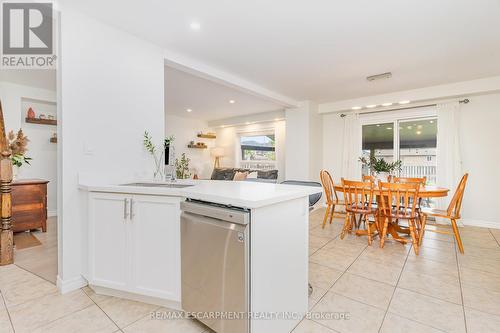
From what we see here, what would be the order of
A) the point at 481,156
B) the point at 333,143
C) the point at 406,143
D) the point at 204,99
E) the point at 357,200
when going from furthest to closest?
the point at 333,143 → the point at 204,99 → the point at 406,143 → the point at 481,156 → the point at 357,200

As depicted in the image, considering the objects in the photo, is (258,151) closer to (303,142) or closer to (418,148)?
(303,142)

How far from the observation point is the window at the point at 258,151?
670 cm

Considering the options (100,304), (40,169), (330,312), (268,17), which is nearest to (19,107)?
(40,169)

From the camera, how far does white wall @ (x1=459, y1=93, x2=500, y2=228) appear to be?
13.1 ft

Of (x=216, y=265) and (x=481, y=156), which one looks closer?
(x=216, y=265)

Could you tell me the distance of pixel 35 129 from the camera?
4.48 meters

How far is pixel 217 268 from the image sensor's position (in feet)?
4.63

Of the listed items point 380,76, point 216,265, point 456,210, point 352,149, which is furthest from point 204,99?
point 456,210

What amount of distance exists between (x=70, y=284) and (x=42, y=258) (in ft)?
3.56

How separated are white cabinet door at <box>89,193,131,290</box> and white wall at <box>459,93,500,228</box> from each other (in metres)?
5.41

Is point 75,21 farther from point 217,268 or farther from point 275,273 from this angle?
point 275,273

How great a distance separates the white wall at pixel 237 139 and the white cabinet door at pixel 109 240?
4919 millimetres

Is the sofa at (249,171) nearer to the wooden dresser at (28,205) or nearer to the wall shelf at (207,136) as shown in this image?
the wall shelf at (207,136)

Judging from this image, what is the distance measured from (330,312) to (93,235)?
2.00 meters
